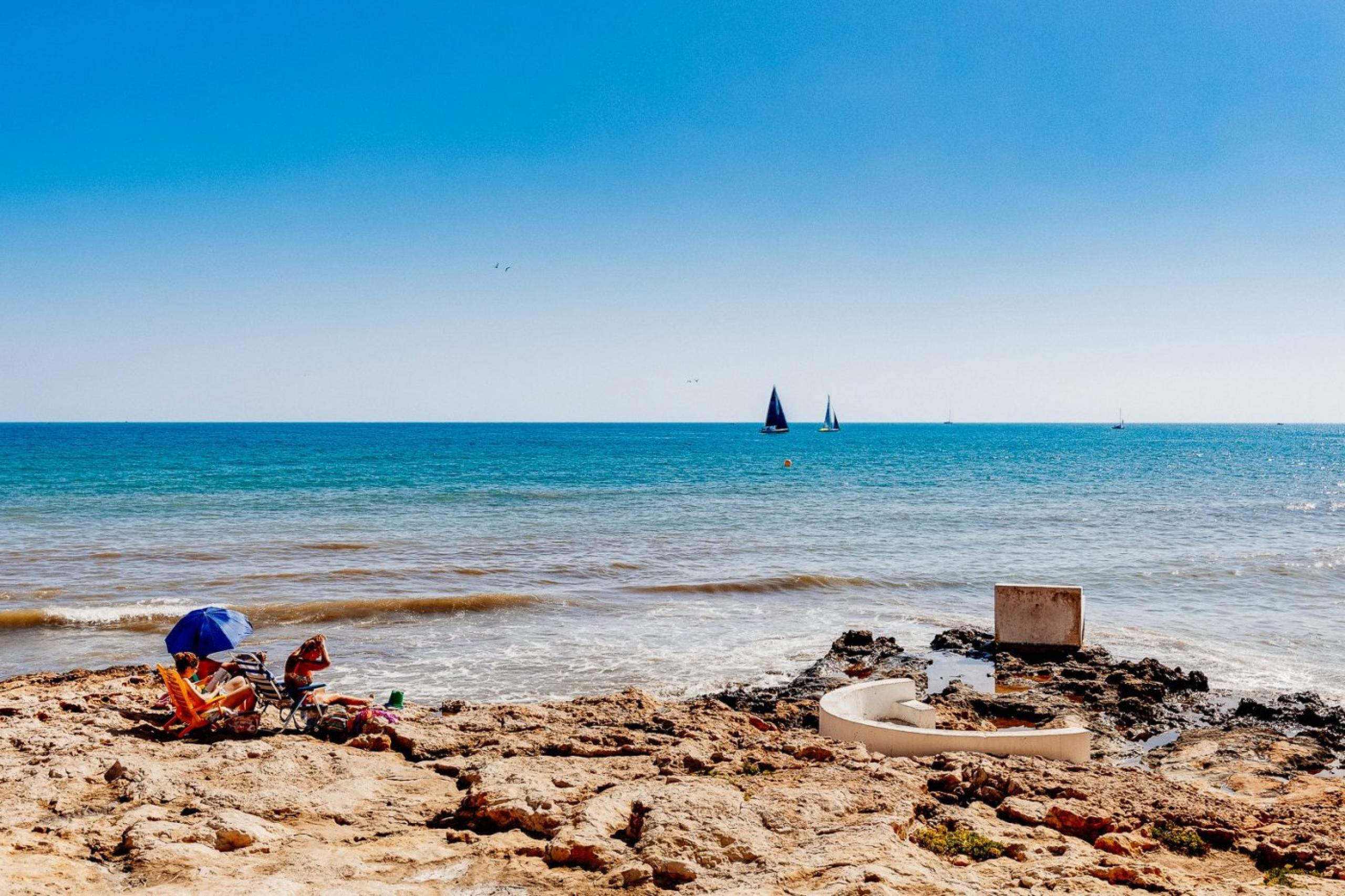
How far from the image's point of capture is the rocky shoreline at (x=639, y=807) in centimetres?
537

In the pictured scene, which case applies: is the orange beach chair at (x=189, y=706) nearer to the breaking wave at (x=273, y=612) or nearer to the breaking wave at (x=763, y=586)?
the breaking wave at (x=273, y=612)

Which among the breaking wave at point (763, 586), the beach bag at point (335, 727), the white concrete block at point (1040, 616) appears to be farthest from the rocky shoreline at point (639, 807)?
the breaking wave at point (763, 586)

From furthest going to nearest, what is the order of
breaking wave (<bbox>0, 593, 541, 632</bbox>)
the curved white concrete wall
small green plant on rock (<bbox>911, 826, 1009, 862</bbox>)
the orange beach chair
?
breaking wave (<bbox>0, 593, 541, 632</bbox>) → the orange beach chair → the curved white concrete wall → small green plant on rock (<bbox>911, 826, 1009, 862</bbox>)

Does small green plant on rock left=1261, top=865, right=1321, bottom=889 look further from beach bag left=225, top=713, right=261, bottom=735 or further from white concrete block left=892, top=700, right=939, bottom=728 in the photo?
beach bag left=225, top=713, right=261, bottom=735

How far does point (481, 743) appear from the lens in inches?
327

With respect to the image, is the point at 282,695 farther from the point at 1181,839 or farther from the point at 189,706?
the point at 1181,839

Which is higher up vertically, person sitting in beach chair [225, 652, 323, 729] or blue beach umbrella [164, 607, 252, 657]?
blue beach umbrella [164, 607, 252, 657]

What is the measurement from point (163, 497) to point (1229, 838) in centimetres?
3963

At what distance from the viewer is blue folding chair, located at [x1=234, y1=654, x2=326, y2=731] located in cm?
862

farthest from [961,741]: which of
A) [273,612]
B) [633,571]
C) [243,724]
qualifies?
[633,571]

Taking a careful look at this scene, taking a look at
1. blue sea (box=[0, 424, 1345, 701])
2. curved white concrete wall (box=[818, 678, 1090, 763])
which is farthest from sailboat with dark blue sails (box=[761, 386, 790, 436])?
curved white concrete wall (box=[818, 678, 1090, 763])

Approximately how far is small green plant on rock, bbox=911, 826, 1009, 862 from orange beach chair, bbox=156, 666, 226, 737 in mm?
6688

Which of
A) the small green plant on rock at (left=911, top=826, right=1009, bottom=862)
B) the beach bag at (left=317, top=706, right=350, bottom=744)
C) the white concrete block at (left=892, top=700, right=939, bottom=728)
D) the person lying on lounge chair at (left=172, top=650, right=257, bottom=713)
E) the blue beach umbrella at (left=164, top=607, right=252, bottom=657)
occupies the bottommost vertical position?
the white concrete block at (left=892, top=700, right=939, bottom=728)

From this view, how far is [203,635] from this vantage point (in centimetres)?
885
